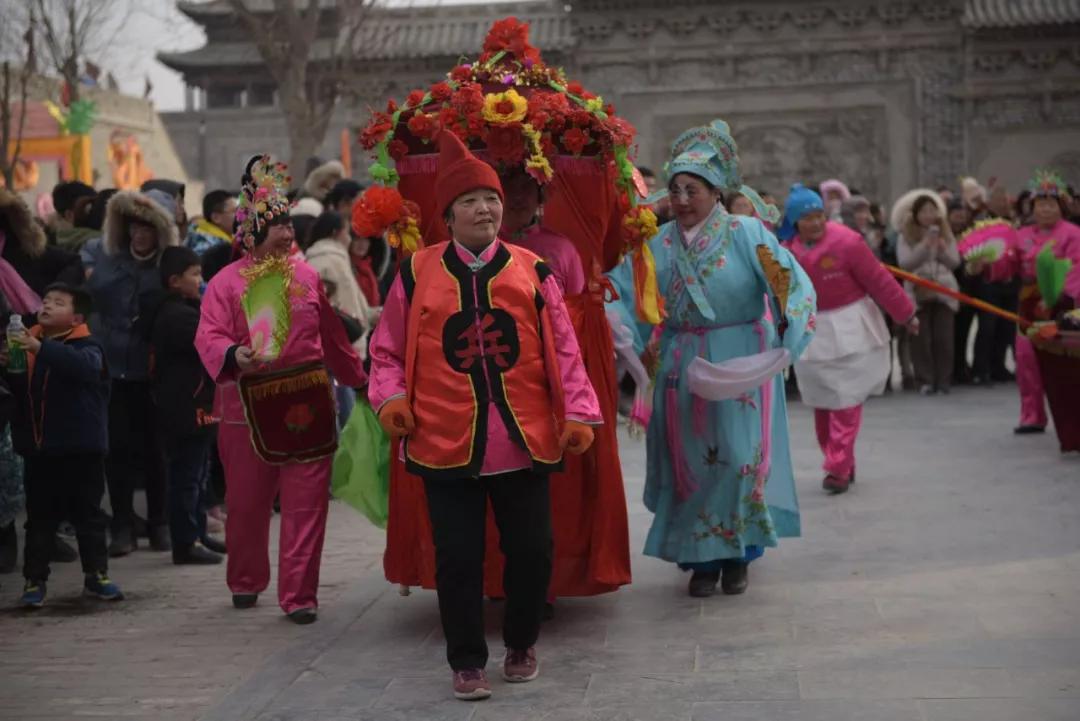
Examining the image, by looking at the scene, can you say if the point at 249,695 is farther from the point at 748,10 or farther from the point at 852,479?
the point at 748,10

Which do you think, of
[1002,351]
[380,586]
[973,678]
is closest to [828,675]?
[973,678]

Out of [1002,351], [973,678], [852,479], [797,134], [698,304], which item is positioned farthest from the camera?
[797,134]

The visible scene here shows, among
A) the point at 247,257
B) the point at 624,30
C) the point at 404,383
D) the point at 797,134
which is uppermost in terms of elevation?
the point at 624,30

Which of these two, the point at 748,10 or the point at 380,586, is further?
the point at 748,10

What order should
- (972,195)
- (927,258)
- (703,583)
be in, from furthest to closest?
(972,195) < (927,258) < (703,583)

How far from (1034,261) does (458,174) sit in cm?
656

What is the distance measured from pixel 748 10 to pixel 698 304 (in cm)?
2400

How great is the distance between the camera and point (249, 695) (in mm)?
5348

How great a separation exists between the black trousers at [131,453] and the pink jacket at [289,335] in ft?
5.59

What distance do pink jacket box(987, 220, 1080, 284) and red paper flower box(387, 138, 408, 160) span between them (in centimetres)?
570

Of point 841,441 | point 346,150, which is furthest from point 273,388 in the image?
point 346,150

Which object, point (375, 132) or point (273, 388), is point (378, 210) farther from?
point (273, 388)

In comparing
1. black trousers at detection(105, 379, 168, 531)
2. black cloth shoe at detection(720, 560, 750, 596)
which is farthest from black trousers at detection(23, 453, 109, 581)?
black cloth shoe at detection(720, 560, 750, 596)

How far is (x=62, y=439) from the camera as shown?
6840 millimetres
